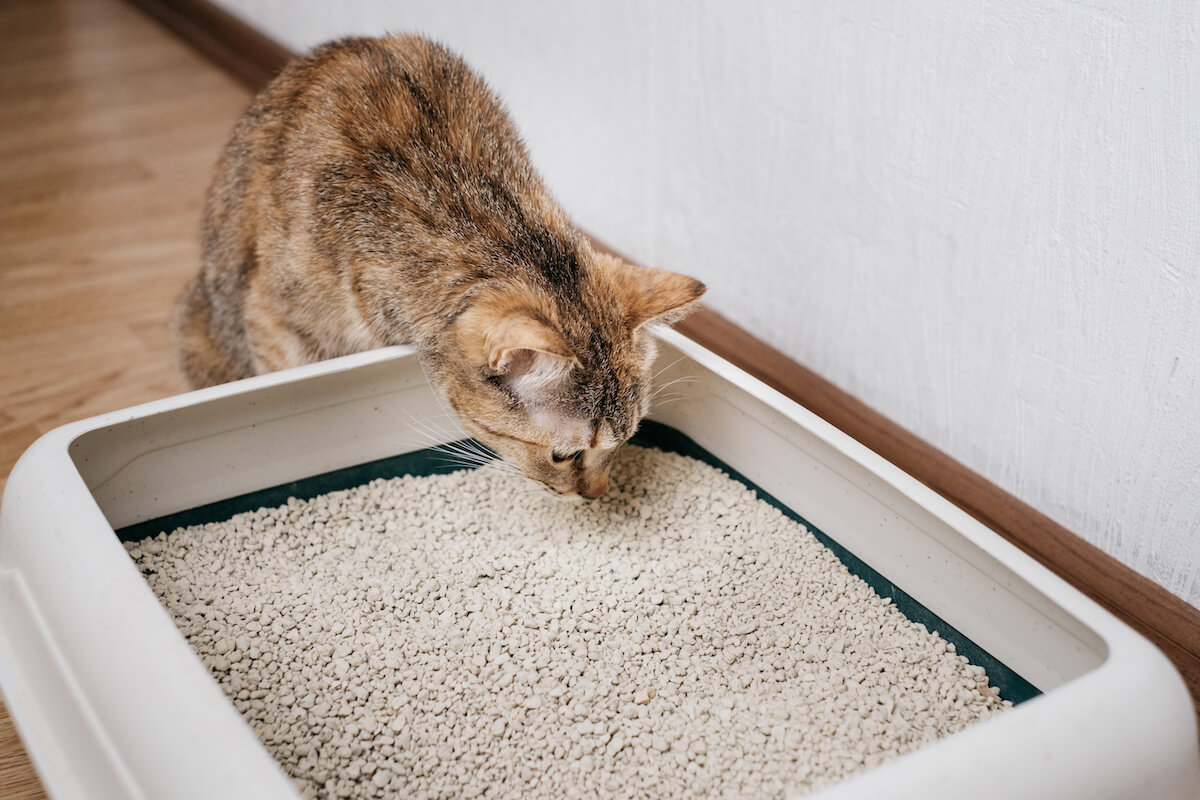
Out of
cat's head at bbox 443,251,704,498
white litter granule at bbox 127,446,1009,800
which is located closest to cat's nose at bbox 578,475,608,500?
cat's head at bbox 443,251,704,498

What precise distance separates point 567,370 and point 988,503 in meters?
0.68

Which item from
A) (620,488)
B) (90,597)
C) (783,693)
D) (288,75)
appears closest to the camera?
(90,597)

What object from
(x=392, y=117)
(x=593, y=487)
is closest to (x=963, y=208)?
(x=593, y=487)

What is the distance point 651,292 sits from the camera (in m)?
1.23

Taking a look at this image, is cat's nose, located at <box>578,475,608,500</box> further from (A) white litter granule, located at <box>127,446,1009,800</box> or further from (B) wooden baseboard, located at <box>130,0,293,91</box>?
(B) wooden baseboard, located at <box>130,0,293,91</box>

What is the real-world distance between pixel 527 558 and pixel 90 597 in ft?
1.76

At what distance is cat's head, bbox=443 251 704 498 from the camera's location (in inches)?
44.1

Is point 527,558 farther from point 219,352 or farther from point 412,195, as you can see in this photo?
point 219,352

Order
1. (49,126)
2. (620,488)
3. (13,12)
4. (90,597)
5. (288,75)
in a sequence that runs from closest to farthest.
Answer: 1. (90,597)
2. (620,488)
3. (288,75)
4. (49,126)
5. (13,12)

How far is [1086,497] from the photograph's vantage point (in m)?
1.32

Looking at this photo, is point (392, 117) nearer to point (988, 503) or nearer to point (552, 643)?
point (552, 643)

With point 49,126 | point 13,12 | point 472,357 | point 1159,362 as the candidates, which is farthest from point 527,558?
point 13,12

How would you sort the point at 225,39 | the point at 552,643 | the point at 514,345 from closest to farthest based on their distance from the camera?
1. the point at 514,345
2. the point at 552,643
3. the point at 225,39

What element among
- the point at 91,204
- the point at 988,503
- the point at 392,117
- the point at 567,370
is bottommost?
the point at 91,204
